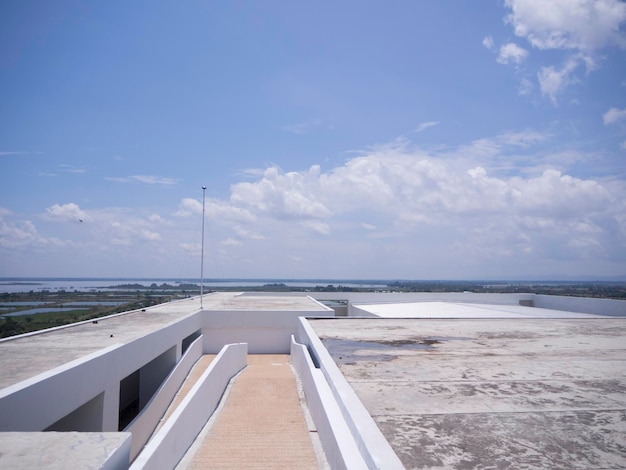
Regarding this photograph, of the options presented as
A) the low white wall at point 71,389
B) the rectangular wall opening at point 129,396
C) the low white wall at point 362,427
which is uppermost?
the low white wall at point 362,427

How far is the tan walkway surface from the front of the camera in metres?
6.90

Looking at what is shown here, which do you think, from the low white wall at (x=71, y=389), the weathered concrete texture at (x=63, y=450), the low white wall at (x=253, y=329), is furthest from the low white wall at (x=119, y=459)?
the low white wall at (x=253, y=329)

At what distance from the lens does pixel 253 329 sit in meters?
20.9

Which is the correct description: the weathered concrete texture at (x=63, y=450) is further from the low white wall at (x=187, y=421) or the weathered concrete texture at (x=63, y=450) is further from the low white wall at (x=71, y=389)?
the low white wall at (x=71, y=389)

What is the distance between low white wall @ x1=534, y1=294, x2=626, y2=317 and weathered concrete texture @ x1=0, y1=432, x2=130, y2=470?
21.8 m

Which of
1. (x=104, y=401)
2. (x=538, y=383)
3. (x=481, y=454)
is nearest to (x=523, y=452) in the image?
(x=481, y=454)

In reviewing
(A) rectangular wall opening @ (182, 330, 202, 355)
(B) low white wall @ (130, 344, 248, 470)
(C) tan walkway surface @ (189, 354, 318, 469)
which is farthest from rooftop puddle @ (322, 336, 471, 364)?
(A) rectangular wall opening @ (182, 330, 202, 355)

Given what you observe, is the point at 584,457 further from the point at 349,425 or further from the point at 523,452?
the point at 349,425

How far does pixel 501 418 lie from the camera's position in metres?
4.70

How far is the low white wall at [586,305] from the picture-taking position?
63.2 feet

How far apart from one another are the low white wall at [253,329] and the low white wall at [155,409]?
3.91 m

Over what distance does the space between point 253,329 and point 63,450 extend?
693 inches

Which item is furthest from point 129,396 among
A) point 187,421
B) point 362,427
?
point 362,427

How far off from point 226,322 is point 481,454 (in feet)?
59.8
